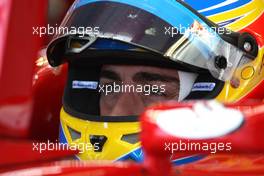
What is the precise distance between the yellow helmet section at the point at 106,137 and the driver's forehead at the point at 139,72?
166 millimetres

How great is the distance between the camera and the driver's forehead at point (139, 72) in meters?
1.58

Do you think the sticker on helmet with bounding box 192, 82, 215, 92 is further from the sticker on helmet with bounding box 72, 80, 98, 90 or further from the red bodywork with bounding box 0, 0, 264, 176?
the red bodywork with bounding box 0, 0, 264, 176

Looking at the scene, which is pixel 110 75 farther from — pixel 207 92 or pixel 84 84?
pixel 207 92

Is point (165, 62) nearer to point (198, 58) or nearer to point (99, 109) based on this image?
point (198, 58)

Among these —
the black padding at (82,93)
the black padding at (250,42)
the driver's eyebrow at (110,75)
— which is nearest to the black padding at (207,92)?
the black padding at (250,42)

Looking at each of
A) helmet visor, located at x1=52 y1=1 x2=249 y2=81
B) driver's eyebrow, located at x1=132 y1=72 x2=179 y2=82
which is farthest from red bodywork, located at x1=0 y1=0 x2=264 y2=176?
driver's eyebrow, located at x1=132 y1=72 x2=179 y2=82

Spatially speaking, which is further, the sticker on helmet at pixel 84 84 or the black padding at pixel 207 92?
Result: the sticker on helmet at pixel 84 84

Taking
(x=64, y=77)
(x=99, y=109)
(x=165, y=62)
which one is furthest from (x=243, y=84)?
(x=64, y=77)

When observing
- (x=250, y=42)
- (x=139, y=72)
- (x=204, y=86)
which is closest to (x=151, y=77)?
(x=139, y=72)

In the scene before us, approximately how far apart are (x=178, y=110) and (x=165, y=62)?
914mm

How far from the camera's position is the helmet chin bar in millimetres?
595

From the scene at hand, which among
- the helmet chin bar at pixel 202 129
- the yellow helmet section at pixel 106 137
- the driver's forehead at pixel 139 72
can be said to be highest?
the helmet chin bar at pixel 202 129

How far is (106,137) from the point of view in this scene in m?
1.50
